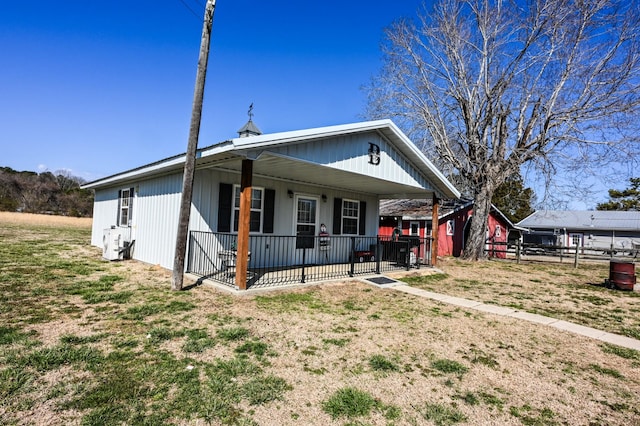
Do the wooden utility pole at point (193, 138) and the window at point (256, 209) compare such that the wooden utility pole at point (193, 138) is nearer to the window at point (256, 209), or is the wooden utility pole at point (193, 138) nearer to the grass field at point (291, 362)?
the grass field at point (291, 362)

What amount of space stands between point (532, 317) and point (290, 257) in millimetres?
6961

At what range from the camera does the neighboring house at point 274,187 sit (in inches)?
296

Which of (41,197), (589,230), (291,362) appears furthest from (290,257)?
(41,197)

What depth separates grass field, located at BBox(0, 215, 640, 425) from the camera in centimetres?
286

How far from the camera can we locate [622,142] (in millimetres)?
14117

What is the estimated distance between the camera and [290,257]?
11109 mm

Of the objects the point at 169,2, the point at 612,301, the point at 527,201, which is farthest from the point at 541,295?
the point at 527,201

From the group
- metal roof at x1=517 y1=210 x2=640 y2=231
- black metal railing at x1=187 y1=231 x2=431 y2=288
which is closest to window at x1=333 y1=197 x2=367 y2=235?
black metal railing at x1=187 y1=231 x2=431 y2=288

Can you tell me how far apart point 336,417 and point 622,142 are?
57.6 ft

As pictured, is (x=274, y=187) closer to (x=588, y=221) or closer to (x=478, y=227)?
(x=478, y=227)

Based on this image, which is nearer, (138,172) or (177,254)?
(177,254)

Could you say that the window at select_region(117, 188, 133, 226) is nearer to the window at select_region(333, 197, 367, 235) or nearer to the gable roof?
the gable roof

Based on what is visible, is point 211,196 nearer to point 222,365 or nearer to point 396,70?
point 222,365

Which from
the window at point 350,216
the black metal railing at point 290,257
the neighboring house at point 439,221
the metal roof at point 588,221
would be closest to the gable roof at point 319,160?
the window at point 350,216
